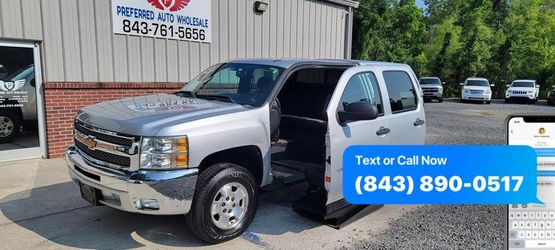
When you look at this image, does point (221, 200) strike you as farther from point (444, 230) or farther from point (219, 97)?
point (444, 230)

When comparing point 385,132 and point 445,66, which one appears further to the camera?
point 445,66

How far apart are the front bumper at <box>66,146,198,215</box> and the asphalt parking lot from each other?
1.70ft

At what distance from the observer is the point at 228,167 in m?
3.78

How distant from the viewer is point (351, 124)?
435cm

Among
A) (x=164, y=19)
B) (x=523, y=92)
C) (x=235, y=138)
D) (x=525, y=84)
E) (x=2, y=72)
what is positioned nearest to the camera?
(x=235, y=138)

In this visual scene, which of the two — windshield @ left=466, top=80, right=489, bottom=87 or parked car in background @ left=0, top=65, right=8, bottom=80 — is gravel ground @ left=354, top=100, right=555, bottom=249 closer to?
parked car in background @ left=0, top=65, right=8, bottom=80

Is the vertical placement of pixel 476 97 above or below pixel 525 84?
below

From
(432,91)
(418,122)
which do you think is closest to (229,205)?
(418,122)

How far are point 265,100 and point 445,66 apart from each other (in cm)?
3636

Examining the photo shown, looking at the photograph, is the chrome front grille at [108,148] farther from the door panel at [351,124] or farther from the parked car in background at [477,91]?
the parked car in background at [477,91]

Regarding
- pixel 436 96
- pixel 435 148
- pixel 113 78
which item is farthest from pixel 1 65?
pixel 436 96

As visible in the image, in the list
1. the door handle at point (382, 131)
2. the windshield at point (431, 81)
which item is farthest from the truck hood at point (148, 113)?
the windshield at point (431, 81)

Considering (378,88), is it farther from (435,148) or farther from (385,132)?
(435,148)

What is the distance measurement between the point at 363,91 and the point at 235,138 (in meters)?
1.77
